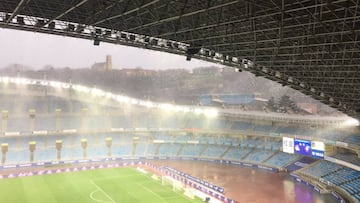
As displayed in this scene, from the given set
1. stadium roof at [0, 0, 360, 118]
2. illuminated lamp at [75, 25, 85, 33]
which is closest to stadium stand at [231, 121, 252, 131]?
stadium roof at [0, 0, 360, 118]

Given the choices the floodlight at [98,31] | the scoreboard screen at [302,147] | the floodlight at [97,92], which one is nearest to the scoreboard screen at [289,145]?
the scoreboard screen at [302,147]

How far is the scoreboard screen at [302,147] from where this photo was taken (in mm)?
41719

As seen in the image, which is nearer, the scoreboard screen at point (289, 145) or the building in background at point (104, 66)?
the scoreboard screen at point (289, 145)

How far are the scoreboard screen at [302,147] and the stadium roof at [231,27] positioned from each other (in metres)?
10.0

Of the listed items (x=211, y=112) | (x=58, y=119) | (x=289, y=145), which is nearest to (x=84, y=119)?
(x=58, y=119)

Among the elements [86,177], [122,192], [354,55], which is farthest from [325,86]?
[86,177]

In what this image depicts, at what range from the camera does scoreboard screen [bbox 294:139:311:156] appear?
1642 inches

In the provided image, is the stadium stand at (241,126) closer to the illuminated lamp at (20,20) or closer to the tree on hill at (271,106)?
the tree on hill at (271,106)

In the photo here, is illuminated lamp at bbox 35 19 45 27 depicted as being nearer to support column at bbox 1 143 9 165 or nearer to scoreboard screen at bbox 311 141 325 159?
scoreboard screen at bbox 311 141 325 159

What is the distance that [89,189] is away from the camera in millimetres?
37969

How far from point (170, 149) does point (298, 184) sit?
26.2 metres

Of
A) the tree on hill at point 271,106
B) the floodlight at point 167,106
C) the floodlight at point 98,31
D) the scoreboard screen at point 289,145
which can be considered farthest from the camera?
the tree on hill at point 271,106

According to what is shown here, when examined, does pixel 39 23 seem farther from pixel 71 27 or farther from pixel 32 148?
pixel 32 148

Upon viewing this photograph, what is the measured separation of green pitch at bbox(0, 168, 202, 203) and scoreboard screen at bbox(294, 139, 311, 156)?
17057 millimetres
